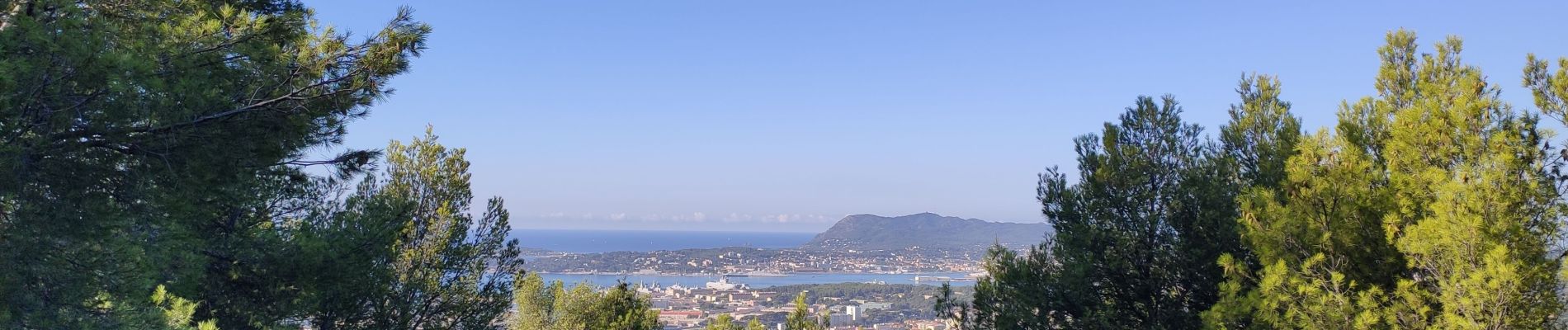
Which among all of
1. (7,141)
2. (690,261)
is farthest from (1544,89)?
(690,261)

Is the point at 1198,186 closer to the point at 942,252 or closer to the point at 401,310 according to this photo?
the point at 401,310

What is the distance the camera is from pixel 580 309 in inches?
595

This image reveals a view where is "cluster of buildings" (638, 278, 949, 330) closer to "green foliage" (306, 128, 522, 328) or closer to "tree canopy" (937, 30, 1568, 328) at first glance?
"green foliage" (306, 128, 522, 328)

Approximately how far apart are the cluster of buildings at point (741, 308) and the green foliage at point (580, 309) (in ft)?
64.9

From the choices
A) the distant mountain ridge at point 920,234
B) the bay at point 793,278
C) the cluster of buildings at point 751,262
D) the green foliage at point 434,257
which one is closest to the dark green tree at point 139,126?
the green foliage at point 434,257

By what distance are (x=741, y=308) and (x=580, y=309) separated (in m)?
34.5

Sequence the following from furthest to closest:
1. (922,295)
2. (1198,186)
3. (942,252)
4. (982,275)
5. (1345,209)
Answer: (942,252)
(922,295)
(982,275)
(1198,186)
(1345,209)

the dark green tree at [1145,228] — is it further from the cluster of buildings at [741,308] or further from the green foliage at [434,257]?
the cluster of buildings at [741,308]

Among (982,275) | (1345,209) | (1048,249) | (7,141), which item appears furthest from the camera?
(982,275)

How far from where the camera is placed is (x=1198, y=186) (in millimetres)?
8133

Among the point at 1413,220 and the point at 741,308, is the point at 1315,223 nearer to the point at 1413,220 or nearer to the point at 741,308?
the point at 1413,220

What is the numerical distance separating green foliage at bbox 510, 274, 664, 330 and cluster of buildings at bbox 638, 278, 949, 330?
19785mm

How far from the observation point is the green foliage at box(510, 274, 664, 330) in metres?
14.9

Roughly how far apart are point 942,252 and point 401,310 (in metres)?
130
